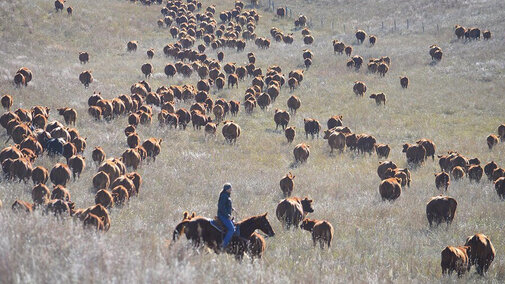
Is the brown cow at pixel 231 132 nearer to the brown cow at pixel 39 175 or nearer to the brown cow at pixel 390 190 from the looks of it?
the brown cow at pixel 390 190

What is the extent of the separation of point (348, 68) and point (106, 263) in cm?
3710

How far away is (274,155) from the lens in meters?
23.0

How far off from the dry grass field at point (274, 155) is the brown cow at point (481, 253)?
0.23 metres

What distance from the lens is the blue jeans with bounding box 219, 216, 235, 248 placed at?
9.26m

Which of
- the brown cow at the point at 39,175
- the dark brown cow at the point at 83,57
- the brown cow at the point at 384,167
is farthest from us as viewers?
the dark brown cow at the point at 83,57

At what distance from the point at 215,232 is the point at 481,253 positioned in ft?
17.1

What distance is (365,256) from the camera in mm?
10734

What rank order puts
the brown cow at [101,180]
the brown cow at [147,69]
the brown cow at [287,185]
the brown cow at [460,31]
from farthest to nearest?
the brown cow at [460,31] < the brown cow at [147,69] < the brown cow at [287,185] < the brown cow at [101,180]

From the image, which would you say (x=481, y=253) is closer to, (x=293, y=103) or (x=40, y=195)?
(x=40, y=195)

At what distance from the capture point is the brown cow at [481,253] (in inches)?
412

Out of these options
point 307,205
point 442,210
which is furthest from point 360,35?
point 307,205

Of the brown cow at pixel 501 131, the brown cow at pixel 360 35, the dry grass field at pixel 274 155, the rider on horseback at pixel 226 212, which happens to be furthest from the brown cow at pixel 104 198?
the brown cow at pixel 360 35

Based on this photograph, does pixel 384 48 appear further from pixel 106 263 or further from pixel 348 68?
pixel 106 263

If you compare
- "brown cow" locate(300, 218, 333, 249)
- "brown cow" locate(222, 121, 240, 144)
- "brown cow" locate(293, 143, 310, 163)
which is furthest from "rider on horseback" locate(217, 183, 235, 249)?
"brown cow" locate(222, 121, 240, 144)
